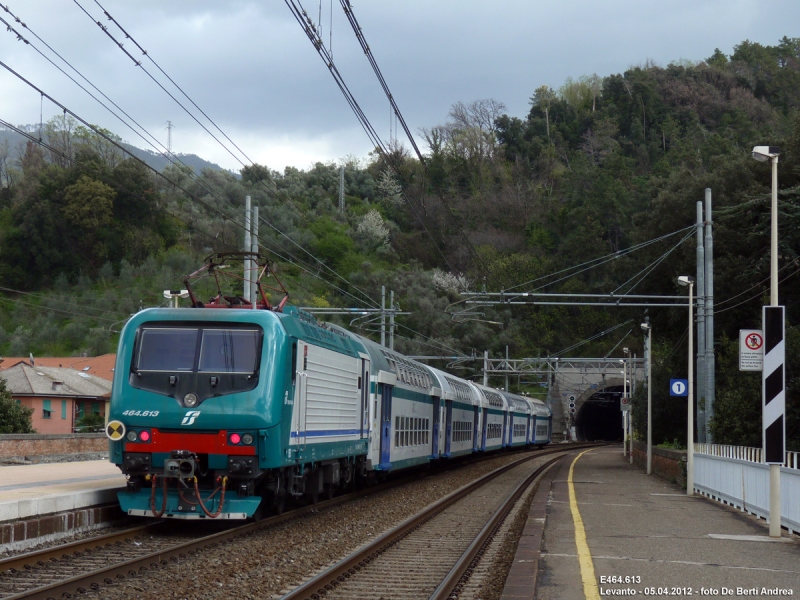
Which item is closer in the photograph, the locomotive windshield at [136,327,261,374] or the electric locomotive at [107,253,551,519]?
the electric locomotive at [107,253,551,519]

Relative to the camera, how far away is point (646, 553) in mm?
11344

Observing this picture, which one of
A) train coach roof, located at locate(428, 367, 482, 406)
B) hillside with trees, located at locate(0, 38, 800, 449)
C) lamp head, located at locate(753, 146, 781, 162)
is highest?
hillside with trees, located at locate(0, 38, 800, 449)

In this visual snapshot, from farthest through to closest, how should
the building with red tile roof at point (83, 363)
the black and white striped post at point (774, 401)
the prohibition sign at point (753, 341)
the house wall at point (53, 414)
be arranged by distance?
the building with red tile roof at point (83, 363)
the house wall at point (53, 414)
the prohibition sign at point (753, 341)
the black and white striped post at point (774, 401)

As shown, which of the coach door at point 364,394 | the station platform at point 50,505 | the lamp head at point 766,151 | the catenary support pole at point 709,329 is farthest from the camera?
the catenary support pole at point 709,329

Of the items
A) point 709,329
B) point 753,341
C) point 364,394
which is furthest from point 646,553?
point 709,329

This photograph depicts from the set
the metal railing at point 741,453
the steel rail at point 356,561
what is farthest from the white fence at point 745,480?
the steel rail at point 356,561

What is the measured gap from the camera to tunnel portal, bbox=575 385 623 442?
84500 millimetres

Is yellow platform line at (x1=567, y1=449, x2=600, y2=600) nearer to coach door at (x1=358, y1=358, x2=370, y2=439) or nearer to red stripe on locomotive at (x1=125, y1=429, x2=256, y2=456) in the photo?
coach door at (x1=358, y1=358, x2=370, y2=439)

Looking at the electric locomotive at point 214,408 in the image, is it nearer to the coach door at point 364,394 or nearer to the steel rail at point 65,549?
the steel rail at point 65,549

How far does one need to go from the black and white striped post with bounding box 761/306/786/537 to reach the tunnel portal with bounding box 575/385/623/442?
217 ft

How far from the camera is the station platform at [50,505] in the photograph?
11000mm

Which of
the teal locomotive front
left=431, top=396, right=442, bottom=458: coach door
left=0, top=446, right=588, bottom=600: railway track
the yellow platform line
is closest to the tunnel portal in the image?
left=431, top=396, right=442, bottom=458: coach door

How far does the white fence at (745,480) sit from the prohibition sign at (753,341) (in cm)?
184

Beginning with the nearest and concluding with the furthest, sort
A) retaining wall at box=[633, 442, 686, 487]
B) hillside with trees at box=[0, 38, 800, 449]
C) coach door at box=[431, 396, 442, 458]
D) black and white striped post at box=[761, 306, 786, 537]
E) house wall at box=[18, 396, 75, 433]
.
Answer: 1. black and white striped post at box=[761, 306, 786, 537]
2. retaining wall at box=[633, 442, 686, 487]
3. coach door at box=[431, 396, 442, 458]
4. hillside with trees at box=[0, 38, 800, 449]
5. house wall at box=[18, 396, 75, 433]
